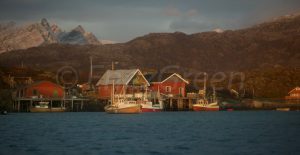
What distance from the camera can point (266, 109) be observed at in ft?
455

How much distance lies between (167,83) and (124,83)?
34.5 feet

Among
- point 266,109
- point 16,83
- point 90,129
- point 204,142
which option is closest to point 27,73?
point 16,83

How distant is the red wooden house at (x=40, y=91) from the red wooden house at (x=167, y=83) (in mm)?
18778

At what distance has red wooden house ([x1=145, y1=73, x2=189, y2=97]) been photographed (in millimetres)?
120500

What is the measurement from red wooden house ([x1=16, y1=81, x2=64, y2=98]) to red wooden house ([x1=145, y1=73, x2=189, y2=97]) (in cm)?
1878

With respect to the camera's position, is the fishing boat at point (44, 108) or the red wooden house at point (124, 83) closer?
the fishing boat at point (44, 108)

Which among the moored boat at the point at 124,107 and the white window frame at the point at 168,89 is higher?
the white window frame at the point at 168,89

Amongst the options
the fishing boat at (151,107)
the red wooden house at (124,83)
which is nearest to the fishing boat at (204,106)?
the fishing boat at (151,107)

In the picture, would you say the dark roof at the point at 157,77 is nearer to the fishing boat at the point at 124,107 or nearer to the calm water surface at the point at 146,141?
the fishing boat at the point at 124,107

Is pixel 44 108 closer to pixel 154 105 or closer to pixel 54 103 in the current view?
pixel 54 103

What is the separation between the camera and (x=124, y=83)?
114688 millimetres

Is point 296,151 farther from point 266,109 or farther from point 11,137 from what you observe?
point 266,109

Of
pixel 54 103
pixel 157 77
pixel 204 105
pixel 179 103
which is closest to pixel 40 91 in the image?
pixel 54 103

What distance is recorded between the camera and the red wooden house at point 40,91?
111250 mm
